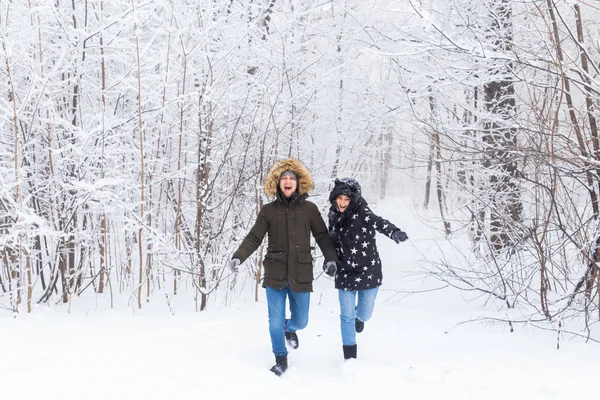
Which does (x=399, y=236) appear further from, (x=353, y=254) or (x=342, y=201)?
(x=342, y=201)

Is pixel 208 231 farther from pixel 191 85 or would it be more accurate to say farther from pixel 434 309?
pixel 434 309

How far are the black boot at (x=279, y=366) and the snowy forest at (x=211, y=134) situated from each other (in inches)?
78.0

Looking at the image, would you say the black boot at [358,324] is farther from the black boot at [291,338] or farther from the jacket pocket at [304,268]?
the jacket pocket at [304,268]

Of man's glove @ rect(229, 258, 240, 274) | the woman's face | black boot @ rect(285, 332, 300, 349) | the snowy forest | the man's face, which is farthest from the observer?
the snowy forest

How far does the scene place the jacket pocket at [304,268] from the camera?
135 inches

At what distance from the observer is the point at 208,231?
18.5 ft

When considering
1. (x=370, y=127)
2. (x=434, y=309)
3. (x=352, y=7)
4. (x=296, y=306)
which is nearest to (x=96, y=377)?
(x=296, y=306)

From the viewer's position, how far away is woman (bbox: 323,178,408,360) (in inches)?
141

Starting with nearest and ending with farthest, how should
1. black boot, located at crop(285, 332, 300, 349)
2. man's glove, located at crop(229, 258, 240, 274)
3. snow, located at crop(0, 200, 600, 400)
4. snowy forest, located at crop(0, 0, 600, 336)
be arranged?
snow, located at crop(0, 200, 600, 400) → man's glove, located at crop(229, 258, 240, 274) → black boot, located at crop(285, 332, 300, 349) → snowy forest, located at crop(0, 0, 600, 336)

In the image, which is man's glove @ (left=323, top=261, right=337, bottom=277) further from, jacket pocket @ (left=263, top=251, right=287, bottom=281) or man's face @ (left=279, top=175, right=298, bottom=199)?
man's face @ (left=279, top=175, right=298, bottom=199)

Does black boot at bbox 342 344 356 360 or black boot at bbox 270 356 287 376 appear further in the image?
black boot at bbox 342 344 356 360

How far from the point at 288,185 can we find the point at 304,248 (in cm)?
48

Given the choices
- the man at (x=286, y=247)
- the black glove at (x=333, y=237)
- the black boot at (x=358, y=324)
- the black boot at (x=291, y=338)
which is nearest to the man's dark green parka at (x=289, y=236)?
the man at (x=286, y=247)

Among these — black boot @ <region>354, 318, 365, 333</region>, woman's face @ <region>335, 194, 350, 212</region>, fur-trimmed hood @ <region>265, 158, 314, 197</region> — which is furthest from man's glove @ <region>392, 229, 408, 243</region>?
black boot @ <region>354, 318, 365, 333</region>
